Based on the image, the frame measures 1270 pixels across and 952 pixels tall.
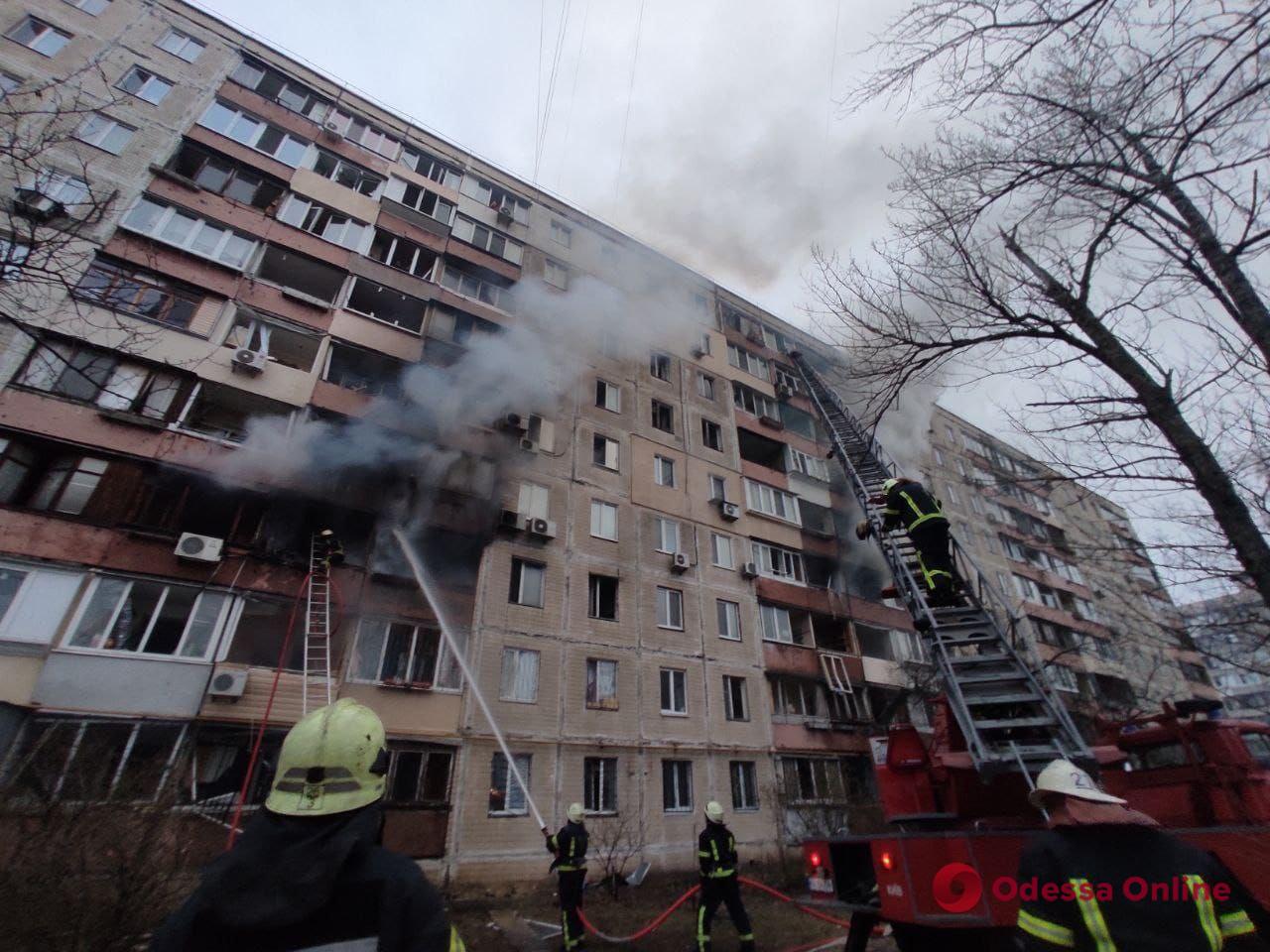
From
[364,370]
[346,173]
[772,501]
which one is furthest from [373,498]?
[772,501]

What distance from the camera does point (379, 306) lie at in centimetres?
1611

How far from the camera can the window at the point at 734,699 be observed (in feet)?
50.8

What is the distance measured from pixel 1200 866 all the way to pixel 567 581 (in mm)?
13066

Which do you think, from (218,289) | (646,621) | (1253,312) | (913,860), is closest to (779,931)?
(913,860)

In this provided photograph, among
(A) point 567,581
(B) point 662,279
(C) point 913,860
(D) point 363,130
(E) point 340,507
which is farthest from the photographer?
(B) point 662,279

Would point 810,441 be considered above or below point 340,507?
above

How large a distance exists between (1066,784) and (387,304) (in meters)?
17.5

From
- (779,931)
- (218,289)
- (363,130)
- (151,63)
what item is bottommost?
(779,931)

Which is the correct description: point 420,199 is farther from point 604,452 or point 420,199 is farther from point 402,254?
point 604,452

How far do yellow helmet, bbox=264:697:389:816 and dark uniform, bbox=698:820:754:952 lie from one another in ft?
19.8

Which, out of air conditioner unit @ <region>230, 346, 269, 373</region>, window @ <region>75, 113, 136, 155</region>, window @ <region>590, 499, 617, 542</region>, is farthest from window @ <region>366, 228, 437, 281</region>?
window @ <region>590, 499, 617, 542</region>

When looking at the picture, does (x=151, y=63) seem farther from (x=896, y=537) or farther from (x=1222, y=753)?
(x=1222, y=753)

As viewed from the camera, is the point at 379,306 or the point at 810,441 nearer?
the point at 379,306

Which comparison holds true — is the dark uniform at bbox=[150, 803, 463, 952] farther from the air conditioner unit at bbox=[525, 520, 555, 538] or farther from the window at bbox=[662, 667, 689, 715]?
the window at bbox=[662, 667, 689, 715]
